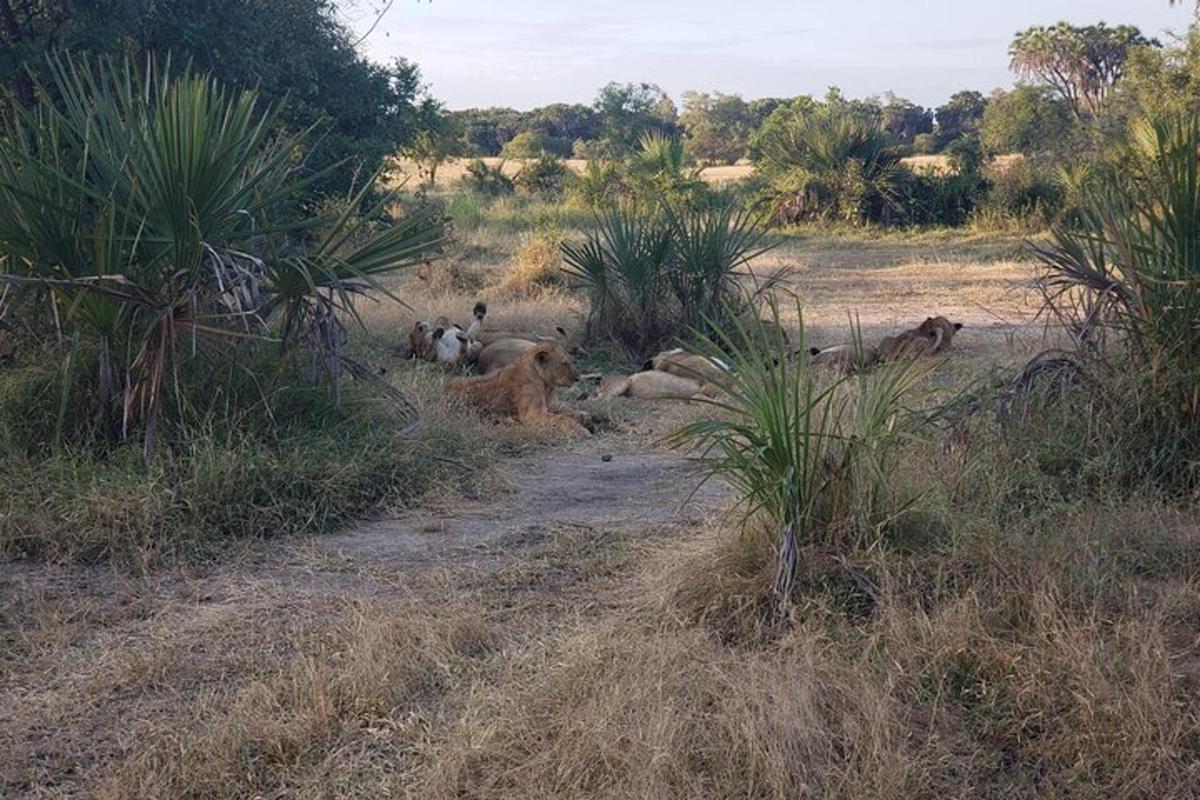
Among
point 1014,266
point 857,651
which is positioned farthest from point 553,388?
point 1014,266

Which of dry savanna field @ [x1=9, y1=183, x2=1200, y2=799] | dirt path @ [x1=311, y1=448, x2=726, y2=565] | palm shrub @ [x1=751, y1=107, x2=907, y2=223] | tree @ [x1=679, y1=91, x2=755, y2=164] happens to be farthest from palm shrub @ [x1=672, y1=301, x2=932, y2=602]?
tree @ [x1=679, y1=91, x2=755, y2=164]

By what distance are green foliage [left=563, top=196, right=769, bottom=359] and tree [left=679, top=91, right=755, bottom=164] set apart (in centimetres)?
3890

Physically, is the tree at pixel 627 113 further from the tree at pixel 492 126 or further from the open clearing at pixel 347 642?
the open clearing at pixel 347 642

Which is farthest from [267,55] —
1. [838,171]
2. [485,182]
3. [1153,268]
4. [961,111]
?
[961,111]

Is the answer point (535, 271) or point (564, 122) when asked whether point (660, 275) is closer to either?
point (535, 271)

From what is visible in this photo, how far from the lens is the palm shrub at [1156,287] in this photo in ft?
16.8

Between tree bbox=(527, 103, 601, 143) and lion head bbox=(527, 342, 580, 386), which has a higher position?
tree bbox=(527, 103, 601, 143)

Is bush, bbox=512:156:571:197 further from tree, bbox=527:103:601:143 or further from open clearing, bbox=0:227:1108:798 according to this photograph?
tree, bbox=527:103:601:143

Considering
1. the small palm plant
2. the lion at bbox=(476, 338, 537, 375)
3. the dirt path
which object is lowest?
the dirt path

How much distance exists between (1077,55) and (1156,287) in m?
46.7

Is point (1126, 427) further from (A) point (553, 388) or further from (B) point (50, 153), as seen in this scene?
(B) point (50, 153)

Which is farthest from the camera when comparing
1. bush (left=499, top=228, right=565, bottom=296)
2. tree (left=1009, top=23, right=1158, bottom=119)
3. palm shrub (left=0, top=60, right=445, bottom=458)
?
tree (left=1009, top=23, right=1158, bottom=119)

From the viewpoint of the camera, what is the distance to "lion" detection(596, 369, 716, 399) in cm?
888

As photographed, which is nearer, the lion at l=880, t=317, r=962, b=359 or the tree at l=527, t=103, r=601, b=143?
the lion at l=880, t=317, r=962, b=359
